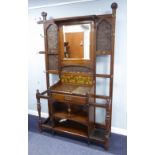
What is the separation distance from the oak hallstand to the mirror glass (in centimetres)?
1

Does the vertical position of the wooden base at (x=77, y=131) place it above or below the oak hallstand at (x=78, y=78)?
below

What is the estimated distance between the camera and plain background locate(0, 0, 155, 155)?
51 cm

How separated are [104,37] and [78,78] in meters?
0.72

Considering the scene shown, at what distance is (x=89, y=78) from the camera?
2426 millimetres

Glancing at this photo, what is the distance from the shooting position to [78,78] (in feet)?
8.21

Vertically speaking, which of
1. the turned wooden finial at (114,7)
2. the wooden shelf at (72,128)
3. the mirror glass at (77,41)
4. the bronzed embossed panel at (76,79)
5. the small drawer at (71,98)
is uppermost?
the turned wooden finial at (114,7)

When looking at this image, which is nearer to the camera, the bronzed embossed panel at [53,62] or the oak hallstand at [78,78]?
the oak hallstand at [78,78]

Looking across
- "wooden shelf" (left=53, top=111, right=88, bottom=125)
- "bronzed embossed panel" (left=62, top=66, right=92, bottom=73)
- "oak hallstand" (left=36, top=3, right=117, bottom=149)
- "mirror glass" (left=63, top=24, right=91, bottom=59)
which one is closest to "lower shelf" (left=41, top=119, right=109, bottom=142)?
"oak hallstand" (left=36, top=3, right=117, bottom=149)

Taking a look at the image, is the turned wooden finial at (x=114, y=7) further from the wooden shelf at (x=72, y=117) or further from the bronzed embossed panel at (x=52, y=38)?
the wooden shelf at (x=72, y=117)

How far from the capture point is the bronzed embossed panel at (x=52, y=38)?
253cm
